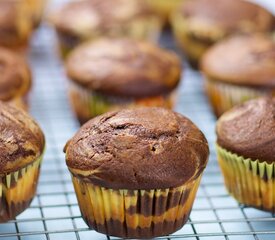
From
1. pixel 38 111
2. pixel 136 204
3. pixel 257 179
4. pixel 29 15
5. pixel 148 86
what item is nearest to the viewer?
pixel 136 204

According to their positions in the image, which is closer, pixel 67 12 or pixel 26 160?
pixel 26 160

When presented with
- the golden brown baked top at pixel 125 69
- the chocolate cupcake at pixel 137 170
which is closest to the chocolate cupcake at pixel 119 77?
the golden brown baked top at pixel 125 69

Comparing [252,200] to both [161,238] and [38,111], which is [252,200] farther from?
[38,111]

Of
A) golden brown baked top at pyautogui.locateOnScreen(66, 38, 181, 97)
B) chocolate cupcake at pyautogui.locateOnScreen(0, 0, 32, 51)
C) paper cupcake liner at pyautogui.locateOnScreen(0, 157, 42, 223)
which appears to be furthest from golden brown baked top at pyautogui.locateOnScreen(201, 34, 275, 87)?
paper cupcake liner at pyautogui.locateOnScreen(0, 157, 42, 223)

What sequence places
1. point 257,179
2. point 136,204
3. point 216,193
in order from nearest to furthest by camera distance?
point 136,204 → point 257,179 → point 216,193

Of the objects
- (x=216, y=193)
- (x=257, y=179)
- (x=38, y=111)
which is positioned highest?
(x=257, y=179)

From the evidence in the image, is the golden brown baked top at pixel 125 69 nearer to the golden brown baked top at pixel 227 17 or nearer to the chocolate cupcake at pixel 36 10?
the golden brown baked top at pixel 227 17

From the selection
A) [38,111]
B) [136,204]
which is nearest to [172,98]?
[38,111]
